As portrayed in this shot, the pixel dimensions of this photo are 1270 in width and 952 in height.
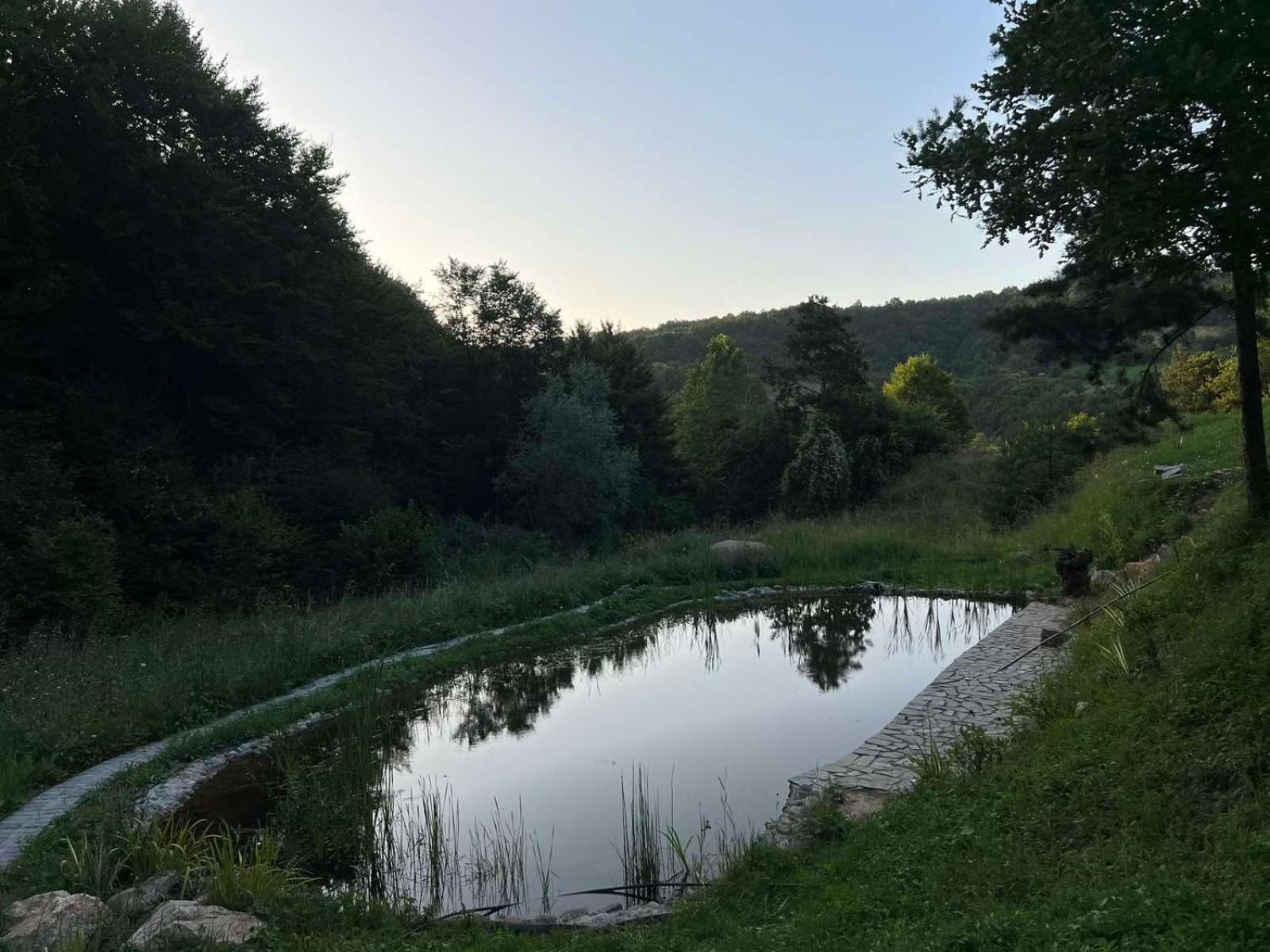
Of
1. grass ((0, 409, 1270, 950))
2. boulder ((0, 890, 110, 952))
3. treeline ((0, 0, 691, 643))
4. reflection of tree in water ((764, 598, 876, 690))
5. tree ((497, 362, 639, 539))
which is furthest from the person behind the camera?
tree ((497, 362, 639, 539))

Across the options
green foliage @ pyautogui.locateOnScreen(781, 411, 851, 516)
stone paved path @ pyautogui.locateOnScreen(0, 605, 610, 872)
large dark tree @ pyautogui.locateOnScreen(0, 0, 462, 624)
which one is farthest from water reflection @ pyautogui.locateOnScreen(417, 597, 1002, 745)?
green foliage @ pyautogui.locateOnScreen(781, 411, 851, 516)

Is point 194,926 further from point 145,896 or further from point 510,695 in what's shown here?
Result: point 510,695

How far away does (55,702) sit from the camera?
7758 millimetres

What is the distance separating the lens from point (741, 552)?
16875 millimetres

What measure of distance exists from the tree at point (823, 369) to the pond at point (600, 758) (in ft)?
48.1

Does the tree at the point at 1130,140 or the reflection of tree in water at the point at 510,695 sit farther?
the reflection of tree in water at the point at 510,695

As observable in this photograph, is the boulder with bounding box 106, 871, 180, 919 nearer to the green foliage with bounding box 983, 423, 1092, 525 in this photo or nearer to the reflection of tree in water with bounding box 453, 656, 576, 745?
the reflection of tree in water with bounding box 453, 656, 576, 745

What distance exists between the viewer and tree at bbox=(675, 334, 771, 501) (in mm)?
27938

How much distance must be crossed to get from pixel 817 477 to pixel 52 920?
72.8 feet

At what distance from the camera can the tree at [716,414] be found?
91.7 feet

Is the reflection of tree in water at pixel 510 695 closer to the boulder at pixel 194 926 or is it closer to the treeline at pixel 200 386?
the boulder at pixel 194 926

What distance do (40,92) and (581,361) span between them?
12576mm

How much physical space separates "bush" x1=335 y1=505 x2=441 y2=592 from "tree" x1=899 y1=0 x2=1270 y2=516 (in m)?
11.6

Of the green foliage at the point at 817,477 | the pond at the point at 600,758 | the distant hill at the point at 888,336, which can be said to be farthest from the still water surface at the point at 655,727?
the distant hill at the point at 888,336
